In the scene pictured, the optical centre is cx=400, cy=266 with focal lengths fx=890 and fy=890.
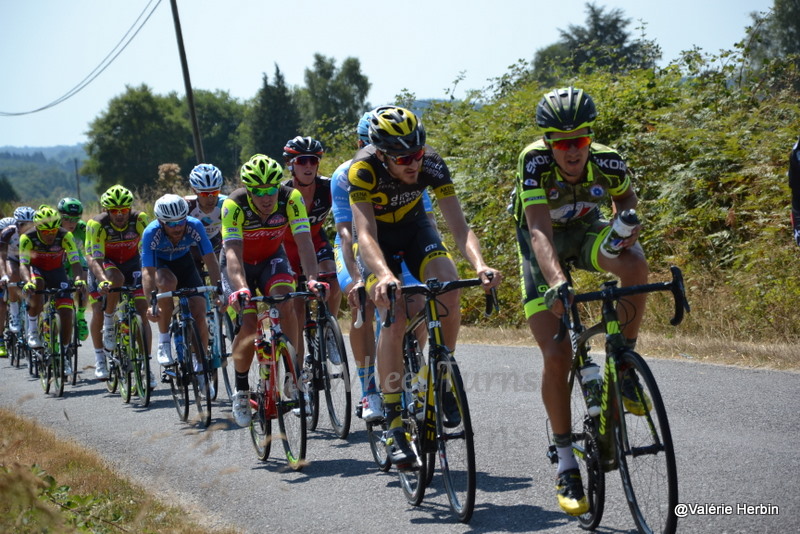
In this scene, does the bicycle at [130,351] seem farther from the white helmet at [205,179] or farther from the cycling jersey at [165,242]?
the white helmet at [205,179]

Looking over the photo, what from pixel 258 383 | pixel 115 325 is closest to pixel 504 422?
pixel 258 383

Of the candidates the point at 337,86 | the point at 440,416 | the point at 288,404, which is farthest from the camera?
the point at 337,86

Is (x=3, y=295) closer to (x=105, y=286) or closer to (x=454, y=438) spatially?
(x=105, y=286)

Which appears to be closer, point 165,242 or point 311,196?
point 311,196

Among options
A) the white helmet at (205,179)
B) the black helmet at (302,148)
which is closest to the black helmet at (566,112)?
the black helmet at (302,148)

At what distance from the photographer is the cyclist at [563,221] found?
446 cm

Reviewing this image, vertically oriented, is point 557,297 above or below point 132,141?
below

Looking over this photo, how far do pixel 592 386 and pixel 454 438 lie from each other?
0.90 meters

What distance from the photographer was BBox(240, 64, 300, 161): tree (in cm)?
11000

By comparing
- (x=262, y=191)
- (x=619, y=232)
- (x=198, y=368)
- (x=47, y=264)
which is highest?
(x=262, y=191)

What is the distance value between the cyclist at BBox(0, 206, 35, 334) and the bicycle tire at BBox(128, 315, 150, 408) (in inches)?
222

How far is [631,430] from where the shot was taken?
4.02 metres

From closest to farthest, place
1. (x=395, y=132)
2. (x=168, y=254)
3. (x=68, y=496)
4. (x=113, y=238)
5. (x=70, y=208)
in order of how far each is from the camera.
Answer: (x=395, y=132)
(x=68, y=496)
(x=168, y=254)
(x=113, y=238)
(x=70, y=208)

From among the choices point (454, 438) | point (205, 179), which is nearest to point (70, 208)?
point (205, 179)
